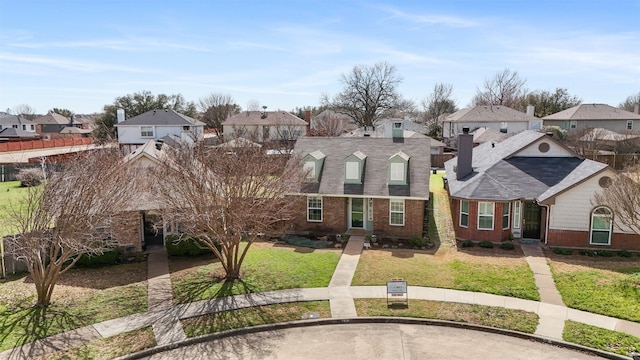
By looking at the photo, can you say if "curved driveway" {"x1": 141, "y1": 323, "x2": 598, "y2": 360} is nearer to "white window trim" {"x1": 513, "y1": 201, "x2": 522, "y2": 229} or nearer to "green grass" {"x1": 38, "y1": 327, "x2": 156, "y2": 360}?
"green grass" {"x1": 38, "y1": 327, "x2": 156, "y2": 360}

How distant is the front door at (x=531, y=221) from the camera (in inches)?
923

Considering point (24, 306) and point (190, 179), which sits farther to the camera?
point (190, 179)

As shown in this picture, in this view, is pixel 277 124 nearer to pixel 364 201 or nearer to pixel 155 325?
pixel 364 201

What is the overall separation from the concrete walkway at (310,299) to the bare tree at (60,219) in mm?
2931

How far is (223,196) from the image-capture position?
58.8 feet

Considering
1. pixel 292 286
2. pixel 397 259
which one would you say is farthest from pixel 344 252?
pixel 292 286

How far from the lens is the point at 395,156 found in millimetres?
23594

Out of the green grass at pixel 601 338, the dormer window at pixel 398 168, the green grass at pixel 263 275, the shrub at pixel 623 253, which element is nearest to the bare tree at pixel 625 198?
the shrub at pixel 623 253

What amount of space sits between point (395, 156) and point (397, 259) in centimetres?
590

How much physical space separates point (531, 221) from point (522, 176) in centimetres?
260

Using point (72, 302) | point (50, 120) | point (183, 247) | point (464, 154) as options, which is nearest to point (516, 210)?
point (464, 154)

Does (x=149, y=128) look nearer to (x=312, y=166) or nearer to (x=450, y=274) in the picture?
(x=312, y=166)

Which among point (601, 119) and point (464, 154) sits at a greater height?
point (601, 119)

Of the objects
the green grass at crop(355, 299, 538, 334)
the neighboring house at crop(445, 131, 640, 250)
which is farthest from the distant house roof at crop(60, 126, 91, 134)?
the green grass at crop(355, 299, 538, 334)
